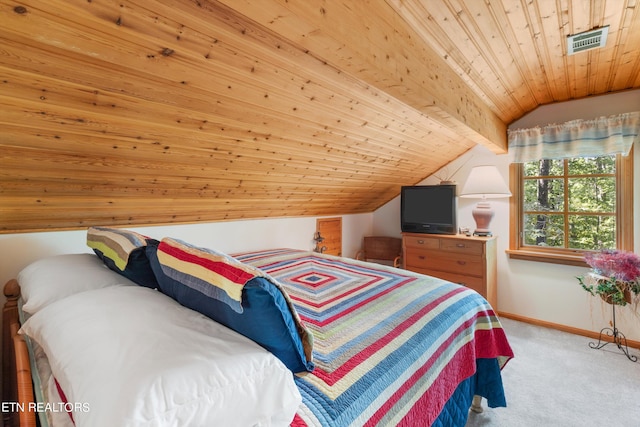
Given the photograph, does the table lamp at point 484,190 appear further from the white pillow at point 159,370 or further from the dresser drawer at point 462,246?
the white pillow at point 159,370

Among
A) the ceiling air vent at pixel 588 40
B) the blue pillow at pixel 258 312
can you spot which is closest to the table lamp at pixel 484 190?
the ceiling air vent at pixel 588 40

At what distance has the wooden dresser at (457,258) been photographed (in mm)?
3029

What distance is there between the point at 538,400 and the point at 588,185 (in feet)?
7.17

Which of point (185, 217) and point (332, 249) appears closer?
point (185, 217)

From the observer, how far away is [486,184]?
3.05m

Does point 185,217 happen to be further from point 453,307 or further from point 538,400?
point 538,400

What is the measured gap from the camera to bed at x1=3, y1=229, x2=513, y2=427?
0.71m

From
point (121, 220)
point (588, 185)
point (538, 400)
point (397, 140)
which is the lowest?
point (538, 400)

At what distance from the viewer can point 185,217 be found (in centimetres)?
245


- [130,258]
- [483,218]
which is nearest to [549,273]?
[483,218]

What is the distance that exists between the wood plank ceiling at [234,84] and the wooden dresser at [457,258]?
3.50 feet

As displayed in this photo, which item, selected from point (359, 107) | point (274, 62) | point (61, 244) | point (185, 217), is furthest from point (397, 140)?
point (61, 244)

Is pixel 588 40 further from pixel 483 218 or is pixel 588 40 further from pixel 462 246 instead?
pixel 462 246

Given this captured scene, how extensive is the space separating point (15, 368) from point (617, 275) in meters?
3.81
